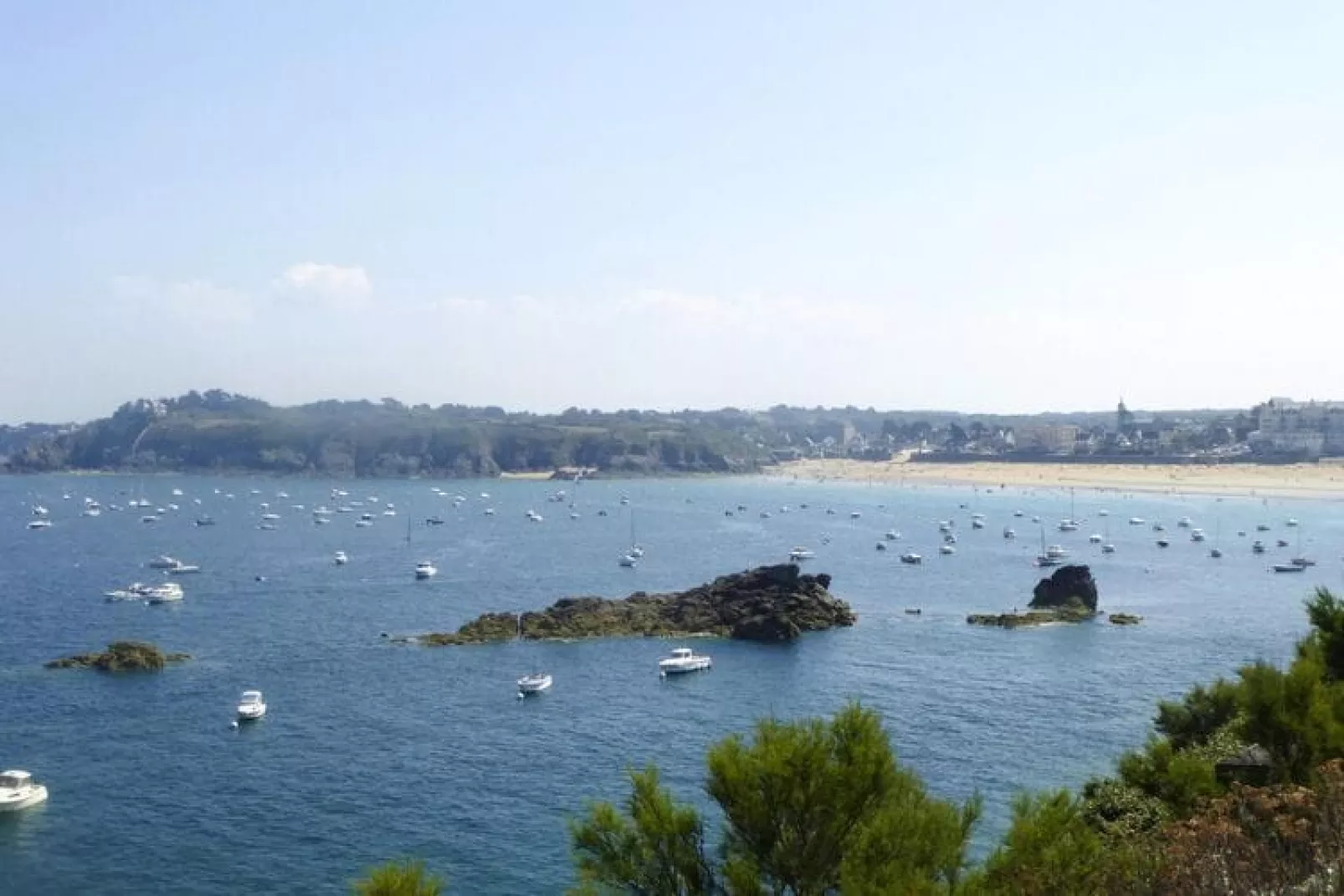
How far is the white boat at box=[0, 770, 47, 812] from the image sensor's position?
3347 centimetres

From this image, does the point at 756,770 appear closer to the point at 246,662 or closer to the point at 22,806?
the point at 22,806

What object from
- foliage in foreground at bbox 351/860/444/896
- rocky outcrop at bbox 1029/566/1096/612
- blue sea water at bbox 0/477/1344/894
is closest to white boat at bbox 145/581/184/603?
blue sea water at bbox 0/477/1344/894

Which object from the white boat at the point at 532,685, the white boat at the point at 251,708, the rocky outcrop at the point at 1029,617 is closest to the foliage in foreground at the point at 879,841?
the white boat at the point at 251,708

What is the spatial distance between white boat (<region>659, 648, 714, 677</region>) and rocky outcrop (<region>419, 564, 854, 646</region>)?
780 centimetres

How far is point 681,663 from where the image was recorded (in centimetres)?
5088

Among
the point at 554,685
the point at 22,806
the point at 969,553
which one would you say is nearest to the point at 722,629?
the point at 554,685

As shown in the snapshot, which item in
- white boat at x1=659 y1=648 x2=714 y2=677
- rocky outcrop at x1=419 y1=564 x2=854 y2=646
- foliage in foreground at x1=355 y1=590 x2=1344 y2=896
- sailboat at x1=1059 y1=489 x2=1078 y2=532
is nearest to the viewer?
foliage in foreground at x1=355 y1=590 x2=1344 y2=896

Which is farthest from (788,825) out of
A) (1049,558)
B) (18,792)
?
(1049,558)

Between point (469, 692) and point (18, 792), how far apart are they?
1721 cm

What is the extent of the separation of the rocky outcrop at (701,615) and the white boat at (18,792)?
23.9m

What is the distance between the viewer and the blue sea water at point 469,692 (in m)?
31.5

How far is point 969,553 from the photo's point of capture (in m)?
97.4

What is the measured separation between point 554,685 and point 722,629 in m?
14.0

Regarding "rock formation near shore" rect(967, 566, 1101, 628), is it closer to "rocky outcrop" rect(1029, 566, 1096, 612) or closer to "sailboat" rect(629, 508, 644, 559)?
"rocky outcrop" rect(1029, 566, 1096, 612)
